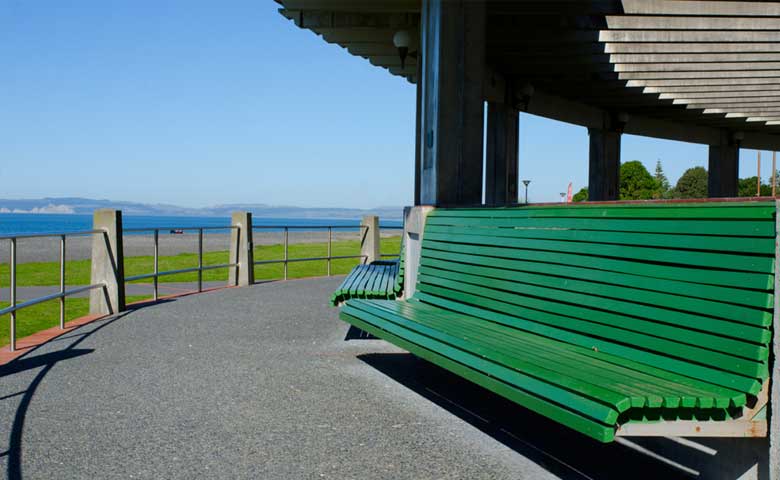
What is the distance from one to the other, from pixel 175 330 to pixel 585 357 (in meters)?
5.03

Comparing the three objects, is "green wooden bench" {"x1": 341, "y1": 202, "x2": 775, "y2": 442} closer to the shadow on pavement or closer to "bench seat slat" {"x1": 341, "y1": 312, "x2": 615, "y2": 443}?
"bench seat slat" {"x1": 341, "y1": 312, "x2": 615, "y2": 443}

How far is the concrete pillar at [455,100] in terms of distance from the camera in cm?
723

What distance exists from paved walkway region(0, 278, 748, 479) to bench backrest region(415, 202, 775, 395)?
0.60 m

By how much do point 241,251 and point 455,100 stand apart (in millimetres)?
6012

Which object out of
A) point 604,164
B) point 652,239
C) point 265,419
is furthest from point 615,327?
point 604,164

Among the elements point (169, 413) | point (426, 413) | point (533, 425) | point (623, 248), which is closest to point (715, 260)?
point (623, 248)

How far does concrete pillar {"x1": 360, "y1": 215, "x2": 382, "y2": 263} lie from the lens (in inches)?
579

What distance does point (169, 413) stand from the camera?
4227 mm

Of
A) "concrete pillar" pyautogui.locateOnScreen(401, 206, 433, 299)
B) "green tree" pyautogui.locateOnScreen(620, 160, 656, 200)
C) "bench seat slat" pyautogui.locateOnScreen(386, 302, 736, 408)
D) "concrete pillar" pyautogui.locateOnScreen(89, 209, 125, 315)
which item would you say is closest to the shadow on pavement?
"concrete pillar" pyautogui.locateOnScreen(89, 209, 125, 315)

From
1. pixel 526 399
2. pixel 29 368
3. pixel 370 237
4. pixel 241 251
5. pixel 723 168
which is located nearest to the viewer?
pixel 526 399

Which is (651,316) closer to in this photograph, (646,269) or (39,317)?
(646,269)

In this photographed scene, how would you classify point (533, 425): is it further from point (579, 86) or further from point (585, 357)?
point (579, 86)

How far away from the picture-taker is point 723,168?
19531 millimetres

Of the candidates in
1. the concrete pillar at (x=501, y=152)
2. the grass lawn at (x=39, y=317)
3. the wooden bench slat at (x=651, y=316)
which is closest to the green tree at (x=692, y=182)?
the concrete pillar at (x=501, y=152)
